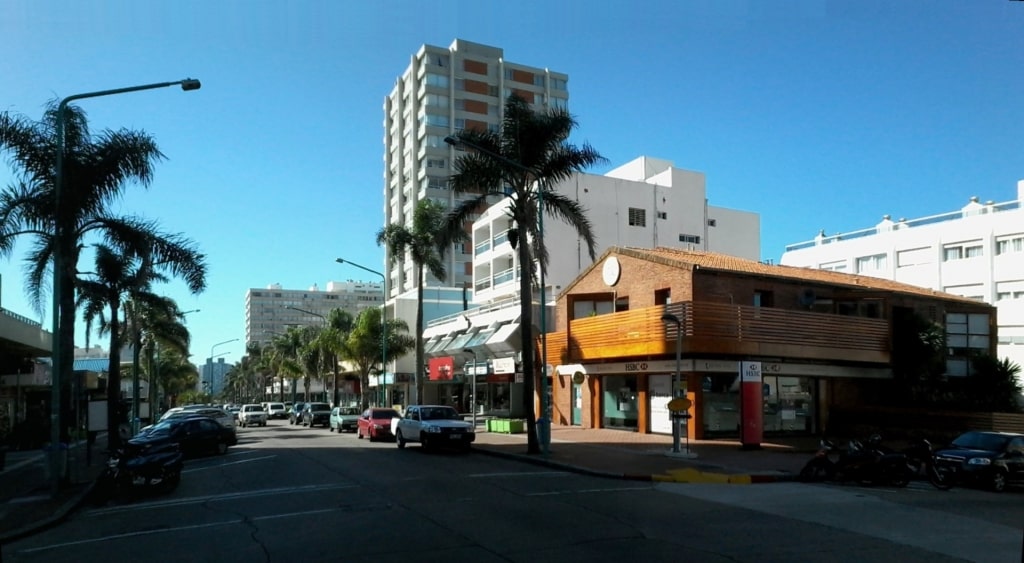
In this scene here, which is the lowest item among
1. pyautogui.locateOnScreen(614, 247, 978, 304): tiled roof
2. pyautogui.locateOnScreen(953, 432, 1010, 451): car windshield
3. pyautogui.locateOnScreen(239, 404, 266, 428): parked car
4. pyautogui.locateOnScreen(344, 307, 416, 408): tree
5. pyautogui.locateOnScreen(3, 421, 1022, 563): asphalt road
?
pyautogui.locateOnScreen(239, 404, 266, 428): parked car

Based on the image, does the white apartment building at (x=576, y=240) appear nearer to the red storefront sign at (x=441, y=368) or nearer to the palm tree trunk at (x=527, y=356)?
the red storefront sign at (x=441, y=368)

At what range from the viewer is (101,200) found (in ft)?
65.3

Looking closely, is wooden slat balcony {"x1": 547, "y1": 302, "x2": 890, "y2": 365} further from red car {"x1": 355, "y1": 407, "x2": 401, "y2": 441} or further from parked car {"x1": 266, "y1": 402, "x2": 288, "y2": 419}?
parked car {"x1": 266, "y1": 402, "x2": 288, "y2": 419}

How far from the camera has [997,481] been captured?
17.8 m

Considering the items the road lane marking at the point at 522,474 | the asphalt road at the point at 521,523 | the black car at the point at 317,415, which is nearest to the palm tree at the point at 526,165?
the road lane marking at the point at 522,474

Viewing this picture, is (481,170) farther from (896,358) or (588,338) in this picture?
(896,358)

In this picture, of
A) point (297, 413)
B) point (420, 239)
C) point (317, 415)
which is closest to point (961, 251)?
point (420, 239)

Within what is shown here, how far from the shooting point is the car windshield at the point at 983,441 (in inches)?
727

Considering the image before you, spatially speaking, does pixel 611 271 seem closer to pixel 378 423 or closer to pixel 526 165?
pixel 526 165

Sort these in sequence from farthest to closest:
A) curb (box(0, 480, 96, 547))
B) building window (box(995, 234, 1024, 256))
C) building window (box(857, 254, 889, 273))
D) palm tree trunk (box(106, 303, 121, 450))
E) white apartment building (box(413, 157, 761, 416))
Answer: building window (box(857, 254, 889, 273)) < building window (box(995, 234, 1024, 256)) < white apartment building (box(413, 157, 761, 416)) < palm tree trunk (box(106, 303, 121, 450)) < curb (box(0, 480, 96, 547))

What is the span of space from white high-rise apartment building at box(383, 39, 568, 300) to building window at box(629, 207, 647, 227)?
34.6m

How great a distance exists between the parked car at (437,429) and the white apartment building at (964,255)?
38.0 meters

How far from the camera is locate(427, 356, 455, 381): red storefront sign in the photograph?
50.7 metres

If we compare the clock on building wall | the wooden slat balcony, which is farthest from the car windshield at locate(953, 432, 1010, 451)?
the clock on building wall
